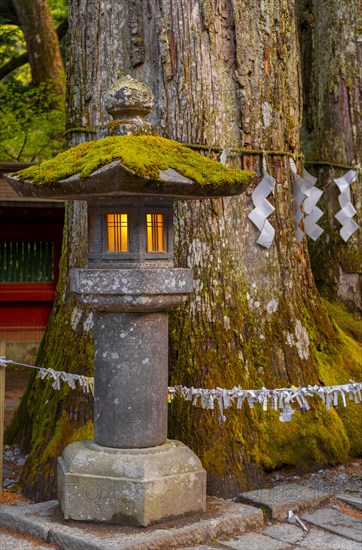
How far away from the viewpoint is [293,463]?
6.32m

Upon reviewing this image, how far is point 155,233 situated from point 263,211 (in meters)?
1.49

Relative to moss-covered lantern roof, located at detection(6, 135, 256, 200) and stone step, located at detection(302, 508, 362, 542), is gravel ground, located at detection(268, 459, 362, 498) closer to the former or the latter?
stone step, located at detection(302, 508, 362, 542)

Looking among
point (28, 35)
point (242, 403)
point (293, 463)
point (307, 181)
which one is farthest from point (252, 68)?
point (28, 35)

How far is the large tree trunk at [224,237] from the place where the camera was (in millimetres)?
6188

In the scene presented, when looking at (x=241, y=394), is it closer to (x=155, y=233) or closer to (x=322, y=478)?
(x=322, y=478)

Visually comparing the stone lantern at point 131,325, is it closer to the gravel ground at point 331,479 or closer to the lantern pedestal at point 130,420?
the lantern pedestal at point 130,420

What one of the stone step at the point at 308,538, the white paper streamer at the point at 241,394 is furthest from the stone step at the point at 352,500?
the white paper streamer at the point at 241,394

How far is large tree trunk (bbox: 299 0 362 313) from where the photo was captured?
8.30 metres

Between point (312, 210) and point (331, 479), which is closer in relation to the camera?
point (331, 479)

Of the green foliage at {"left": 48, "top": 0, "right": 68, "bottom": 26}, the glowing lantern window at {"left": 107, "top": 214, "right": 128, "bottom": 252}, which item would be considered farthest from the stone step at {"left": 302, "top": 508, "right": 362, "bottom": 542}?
the green foliage at {"left": 48, "top": 0, "right": 68, "bottom": 26}

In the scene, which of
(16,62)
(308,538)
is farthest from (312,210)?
(16,62)

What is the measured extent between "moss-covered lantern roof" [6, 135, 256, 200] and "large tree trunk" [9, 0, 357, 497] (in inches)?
42.8

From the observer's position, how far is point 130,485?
5.02 meters

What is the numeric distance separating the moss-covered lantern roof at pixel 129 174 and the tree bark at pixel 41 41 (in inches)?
382
